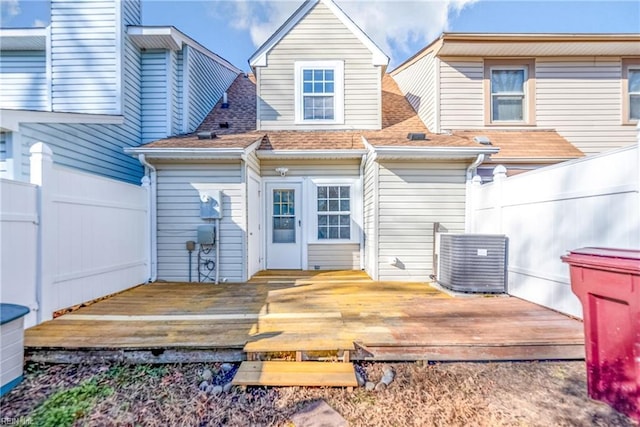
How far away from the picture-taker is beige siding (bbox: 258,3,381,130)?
22.0 ft

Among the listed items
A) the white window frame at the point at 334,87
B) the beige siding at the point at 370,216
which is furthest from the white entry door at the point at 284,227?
the white window frame at the point at 334,87

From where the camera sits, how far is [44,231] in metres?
3.44

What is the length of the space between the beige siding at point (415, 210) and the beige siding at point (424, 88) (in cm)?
173

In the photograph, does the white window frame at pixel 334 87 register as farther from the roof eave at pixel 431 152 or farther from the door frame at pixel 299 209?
the roof eave at pixel 431 152

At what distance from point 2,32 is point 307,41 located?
630cm

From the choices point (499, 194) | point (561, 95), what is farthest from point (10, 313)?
point (561, 95)

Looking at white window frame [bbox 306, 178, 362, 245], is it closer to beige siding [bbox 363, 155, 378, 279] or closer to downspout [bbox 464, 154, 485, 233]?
beige siding [bbox 363, 155, 378, 279]

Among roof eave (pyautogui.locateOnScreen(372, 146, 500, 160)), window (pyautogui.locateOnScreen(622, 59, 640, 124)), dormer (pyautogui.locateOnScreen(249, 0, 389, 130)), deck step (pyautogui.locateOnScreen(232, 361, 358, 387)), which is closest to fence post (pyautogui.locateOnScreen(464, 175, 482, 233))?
roof eave (pyautogui.locateOnScreen(372, 146, 500, 160))

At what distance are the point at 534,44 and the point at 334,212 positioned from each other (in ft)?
18.5

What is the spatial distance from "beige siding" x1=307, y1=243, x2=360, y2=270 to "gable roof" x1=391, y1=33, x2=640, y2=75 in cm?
488

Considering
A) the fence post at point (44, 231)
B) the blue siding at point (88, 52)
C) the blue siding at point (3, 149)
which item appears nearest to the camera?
the fence post at point (44, 231)

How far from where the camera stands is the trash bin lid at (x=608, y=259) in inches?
76.4

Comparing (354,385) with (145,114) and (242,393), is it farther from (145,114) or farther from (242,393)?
(145,114)

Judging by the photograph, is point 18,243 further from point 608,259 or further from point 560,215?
point 560,215
